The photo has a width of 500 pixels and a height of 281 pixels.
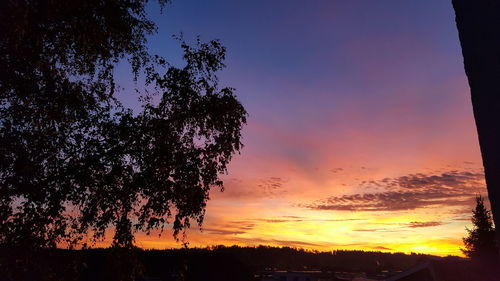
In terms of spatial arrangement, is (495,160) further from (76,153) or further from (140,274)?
(140,274)

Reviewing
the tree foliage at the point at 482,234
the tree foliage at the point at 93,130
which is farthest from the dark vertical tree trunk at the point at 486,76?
the tree foliage at the point at 482,234

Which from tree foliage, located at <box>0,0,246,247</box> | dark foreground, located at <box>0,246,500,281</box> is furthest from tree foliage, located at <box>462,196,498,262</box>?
tree foliage, located at <box>0,0,246,247</box>

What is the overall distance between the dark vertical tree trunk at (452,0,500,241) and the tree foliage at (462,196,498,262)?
4355cm

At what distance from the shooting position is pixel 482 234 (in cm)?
4441

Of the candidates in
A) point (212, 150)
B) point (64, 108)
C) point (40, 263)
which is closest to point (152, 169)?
point (212, 150)

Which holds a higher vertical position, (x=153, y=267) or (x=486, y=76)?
(x=486, y=76)

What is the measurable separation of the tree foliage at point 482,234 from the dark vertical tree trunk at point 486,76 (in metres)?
43.5

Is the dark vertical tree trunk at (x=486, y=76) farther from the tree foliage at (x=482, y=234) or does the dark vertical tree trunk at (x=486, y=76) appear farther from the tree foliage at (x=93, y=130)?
the tree foliage at (x=482, y=234)

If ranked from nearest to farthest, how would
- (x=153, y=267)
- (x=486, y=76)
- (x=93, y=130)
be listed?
1. (x=486, y=76)
2. (x=93, y=130)
3. (x=153, y=267)

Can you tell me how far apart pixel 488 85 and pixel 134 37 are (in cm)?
907

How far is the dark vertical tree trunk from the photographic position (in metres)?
2.83

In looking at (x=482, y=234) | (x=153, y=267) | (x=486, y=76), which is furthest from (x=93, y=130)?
(x=482, y=234)

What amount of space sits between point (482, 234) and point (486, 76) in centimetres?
4942

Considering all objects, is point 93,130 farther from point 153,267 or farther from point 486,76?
point 153,267
